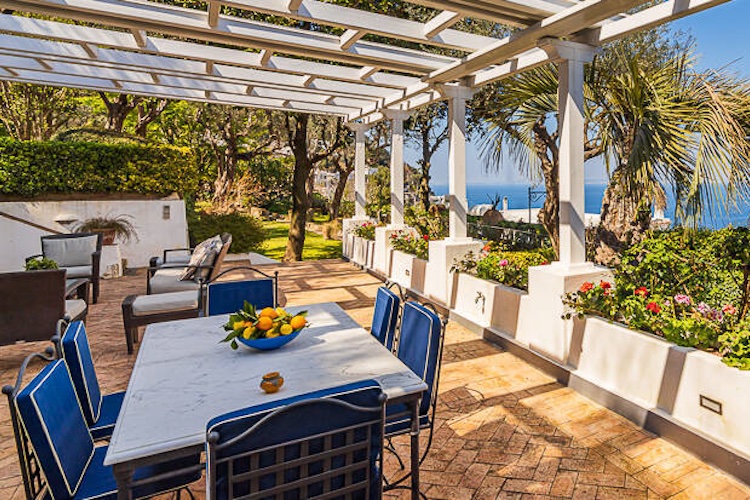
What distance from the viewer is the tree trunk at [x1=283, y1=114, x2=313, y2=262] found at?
10.3 metres

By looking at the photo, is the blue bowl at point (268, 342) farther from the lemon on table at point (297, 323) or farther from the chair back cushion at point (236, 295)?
the chair back cushion at point (236, 295)

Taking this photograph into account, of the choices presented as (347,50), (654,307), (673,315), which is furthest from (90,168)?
(673,315)

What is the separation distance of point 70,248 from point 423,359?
20.6 feet

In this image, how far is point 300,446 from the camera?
1401 millimetres

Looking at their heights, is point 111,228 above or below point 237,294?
above

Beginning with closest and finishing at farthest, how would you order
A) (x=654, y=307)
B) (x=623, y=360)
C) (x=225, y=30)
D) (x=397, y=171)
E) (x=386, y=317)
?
(x=386, y=317) → (x=654, y=307) → (x=623, y=360) → (x=225, y=30) → (x=397, y=171)

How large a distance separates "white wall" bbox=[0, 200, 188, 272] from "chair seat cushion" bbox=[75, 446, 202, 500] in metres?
8.19

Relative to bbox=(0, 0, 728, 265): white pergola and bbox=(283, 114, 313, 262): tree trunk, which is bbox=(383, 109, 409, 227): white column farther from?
bbox=(283, 114, 313, 262): tree trunk

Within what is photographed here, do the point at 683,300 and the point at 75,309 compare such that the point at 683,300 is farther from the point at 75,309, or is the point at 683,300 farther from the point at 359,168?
the point at 359,168

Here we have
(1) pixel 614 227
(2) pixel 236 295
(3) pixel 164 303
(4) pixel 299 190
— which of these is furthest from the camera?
(4) pixel 299 190

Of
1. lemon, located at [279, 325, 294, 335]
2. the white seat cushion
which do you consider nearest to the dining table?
lemon, located at [279, 325, 294, 335]

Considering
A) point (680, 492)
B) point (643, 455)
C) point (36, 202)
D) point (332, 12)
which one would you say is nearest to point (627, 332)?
point (643, 455)

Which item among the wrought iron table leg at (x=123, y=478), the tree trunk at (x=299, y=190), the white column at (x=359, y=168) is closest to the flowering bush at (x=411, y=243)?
the white column at (x=359, y=168)

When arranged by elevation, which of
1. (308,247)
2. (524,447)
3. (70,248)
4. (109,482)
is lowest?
(524,447)
